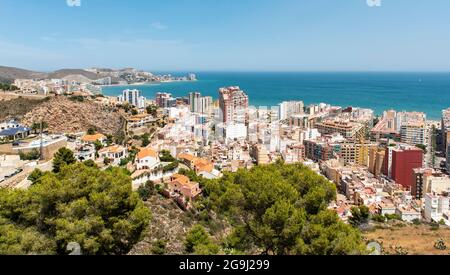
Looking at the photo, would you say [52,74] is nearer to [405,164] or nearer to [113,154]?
[113,154]

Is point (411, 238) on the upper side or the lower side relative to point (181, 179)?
lower

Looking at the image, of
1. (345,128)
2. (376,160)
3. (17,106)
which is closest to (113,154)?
(17,106)

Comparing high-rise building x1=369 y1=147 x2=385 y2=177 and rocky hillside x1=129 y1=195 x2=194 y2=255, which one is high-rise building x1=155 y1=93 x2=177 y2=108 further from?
rocky hillside x1=129 y1=195 x2=194 y2=255

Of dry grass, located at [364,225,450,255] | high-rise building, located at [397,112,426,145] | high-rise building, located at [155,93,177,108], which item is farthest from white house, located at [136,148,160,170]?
high-rise building, located at [155,93,177,108]

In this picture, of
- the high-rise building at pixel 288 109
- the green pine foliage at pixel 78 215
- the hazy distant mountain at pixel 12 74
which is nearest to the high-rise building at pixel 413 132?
the high-rise building at pixel 288 109

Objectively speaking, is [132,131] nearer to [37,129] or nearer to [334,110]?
[37,129]

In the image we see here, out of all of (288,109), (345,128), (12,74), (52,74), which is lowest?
(345,128)

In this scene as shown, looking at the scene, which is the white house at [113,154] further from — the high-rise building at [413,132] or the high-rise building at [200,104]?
the high-rise building at [413,132]
